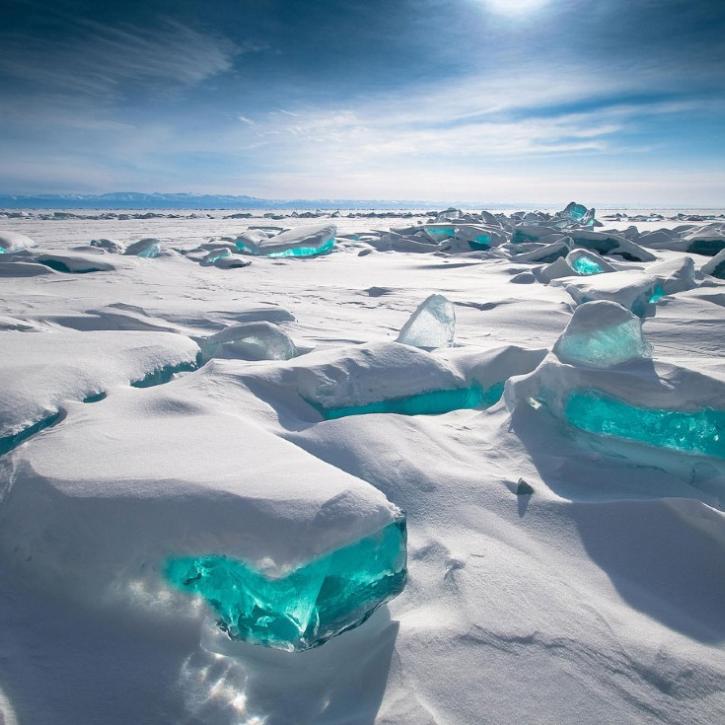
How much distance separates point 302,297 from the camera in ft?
12.1

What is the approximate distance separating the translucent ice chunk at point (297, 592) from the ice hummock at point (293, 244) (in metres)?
5.86

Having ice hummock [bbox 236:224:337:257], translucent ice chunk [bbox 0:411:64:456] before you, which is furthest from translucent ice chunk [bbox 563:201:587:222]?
translucent ice chunk [bbox 0:411:64:456]

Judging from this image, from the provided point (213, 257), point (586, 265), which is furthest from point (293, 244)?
point (586, 265)

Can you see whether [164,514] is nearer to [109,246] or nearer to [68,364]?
[68,364]

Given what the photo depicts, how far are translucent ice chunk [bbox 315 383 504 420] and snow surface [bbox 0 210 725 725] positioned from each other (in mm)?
28

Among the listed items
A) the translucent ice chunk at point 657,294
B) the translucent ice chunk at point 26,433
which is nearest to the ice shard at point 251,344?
the translucent ice chunk at point 26,433

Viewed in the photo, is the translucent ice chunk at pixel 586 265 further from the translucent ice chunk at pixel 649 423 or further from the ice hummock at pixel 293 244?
the translucent ice chunk at pixel 649 423

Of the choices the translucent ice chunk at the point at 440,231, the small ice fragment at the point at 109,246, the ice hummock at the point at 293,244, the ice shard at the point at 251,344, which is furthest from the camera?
the translucent ice chunk at the point at 440,231

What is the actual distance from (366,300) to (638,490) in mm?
2636

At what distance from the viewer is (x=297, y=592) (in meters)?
0.77

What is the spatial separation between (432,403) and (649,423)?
0.62 meters

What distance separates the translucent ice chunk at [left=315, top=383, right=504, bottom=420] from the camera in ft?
4.96

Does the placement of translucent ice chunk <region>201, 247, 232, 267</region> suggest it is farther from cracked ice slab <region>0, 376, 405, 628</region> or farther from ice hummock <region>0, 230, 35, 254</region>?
cracked ice slab <region>0, 376, 405, 628</region>

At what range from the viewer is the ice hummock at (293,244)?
251 inches
